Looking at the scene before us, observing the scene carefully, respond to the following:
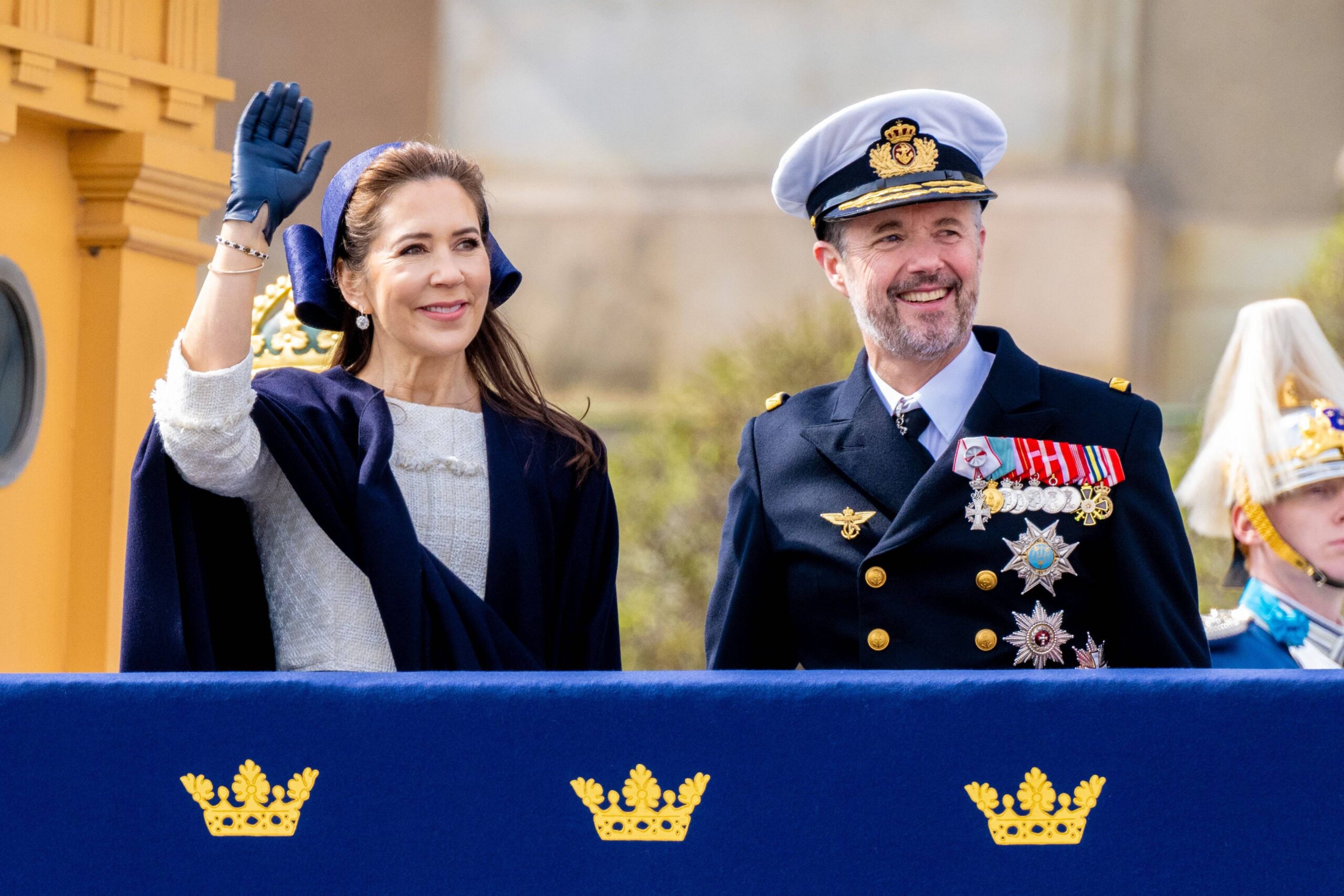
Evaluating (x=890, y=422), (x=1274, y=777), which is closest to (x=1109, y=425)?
(x=890, y=422)

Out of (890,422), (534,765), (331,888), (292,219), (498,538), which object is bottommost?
(331,888)

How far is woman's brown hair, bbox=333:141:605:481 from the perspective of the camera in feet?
10.3

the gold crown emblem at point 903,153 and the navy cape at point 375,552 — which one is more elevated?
the gold crown emblem at point 903,153

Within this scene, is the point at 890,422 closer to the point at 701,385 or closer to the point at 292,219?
the point at 701,385

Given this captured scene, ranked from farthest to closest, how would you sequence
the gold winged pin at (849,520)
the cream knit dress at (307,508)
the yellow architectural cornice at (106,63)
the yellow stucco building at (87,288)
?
the yellow stucco building at (87,288), the yellow architectural cornice at (106,63), the gold winged pin at (849,520), the cream knit dress at (307,508)

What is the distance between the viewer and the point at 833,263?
3.20 metres

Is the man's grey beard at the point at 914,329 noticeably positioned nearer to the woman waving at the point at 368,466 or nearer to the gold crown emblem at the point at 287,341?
the woman waving at the point at 368,466

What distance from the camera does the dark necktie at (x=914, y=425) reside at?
3.04m

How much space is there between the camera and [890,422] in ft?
10.1

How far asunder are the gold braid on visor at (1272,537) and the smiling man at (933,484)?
1.54 m

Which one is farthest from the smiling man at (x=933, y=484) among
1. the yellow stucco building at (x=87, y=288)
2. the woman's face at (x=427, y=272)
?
the yellow stucco building at (x=87, y=288)

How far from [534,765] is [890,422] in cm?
103

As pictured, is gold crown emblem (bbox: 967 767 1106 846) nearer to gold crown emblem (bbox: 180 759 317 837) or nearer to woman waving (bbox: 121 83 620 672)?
gold crown emblem (bbox: 180 759 317 837)

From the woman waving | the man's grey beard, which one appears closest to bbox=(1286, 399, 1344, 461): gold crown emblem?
the man's grey beard
